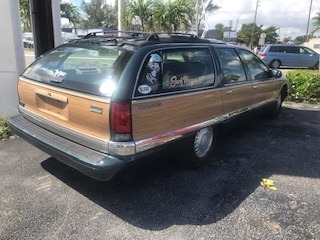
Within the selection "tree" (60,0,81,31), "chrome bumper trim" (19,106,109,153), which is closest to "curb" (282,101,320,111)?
"chrome bumper trim" (19,106,109,153)

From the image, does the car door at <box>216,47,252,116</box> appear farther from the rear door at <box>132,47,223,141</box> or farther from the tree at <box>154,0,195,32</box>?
the tree at <box>154,0,195,32</box>

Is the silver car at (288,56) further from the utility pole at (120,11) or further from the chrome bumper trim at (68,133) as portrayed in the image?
the chrome bumper trim at (68,133)

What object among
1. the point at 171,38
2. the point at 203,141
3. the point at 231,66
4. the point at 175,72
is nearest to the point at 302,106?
the point at 231,66

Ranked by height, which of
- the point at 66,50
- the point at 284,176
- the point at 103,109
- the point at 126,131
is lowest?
the point at 284,176

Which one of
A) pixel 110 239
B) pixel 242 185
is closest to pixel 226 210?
pixel 242 185

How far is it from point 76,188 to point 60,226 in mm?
665

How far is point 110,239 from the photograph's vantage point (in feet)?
8.33

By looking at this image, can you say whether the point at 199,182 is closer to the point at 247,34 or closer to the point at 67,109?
the point at 67,109

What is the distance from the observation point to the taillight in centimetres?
262

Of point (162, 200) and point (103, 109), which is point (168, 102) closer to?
point (103, 109)

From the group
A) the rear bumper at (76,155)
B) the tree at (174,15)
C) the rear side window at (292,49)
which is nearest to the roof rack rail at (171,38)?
the rear bumper at (76,155)

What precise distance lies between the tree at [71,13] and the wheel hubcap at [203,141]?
49.5 meters

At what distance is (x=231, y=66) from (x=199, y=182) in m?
1.80

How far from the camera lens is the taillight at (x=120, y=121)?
262 cm
